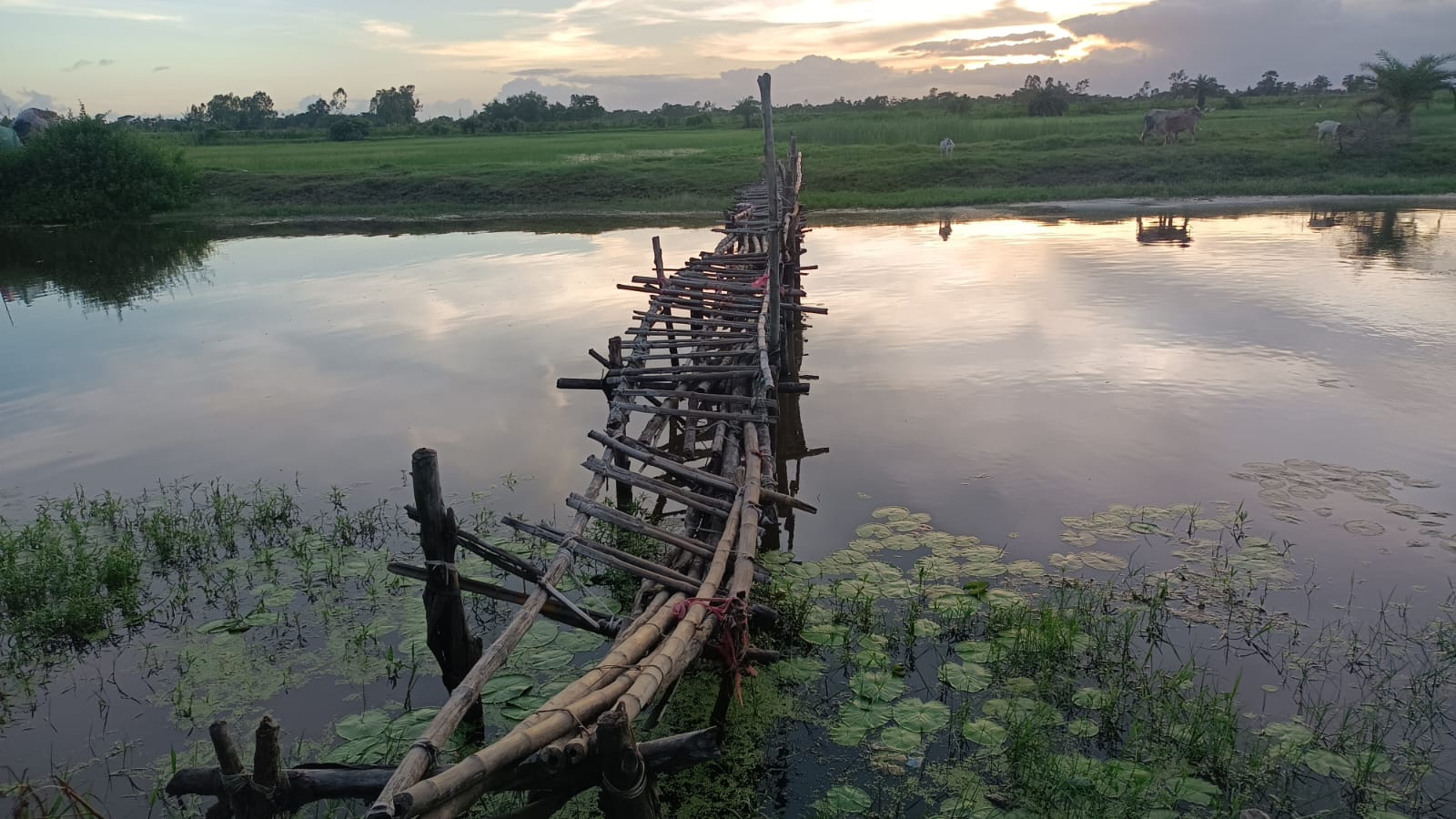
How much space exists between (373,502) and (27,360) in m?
8.47

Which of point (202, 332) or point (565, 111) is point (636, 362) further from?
point (565, 111)

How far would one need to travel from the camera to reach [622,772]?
2.92m

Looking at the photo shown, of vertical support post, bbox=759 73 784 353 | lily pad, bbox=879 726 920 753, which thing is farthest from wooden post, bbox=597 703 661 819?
vertical support post, bbox=759 73 784 353

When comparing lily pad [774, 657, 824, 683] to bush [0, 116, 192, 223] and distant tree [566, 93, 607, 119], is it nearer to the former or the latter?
bush [0, 116, 192, 223]

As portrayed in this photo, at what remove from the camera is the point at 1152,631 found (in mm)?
5398

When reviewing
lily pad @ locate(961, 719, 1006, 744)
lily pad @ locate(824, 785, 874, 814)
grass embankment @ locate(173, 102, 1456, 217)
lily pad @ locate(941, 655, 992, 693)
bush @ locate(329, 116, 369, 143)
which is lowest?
lily pad @ locate(824, 785, 874, 814)

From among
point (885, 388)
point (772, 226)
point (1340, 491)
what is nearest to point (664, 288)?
point (772, 226)

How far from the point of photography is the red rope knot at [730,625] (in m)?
4.09

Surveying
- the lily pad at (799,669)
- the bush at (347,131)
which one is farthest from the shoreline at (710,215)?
the bush at (347,131)

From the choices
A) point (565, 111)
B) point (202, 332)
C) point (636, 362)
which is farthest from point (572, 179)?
point (565, 111)

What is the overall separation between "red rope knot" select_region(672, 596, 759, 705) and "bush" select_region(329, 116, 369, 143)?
51611 mm

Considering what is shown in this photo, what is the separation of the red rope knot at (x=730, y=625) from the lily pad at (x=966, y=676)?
1.33m

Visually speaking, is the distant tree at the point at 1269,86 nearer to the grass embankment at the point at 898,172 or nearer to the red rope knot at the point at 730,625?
the grass embankment at the point at 898,172

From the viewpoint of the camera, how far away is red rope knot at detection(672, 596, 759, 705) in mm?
4094
